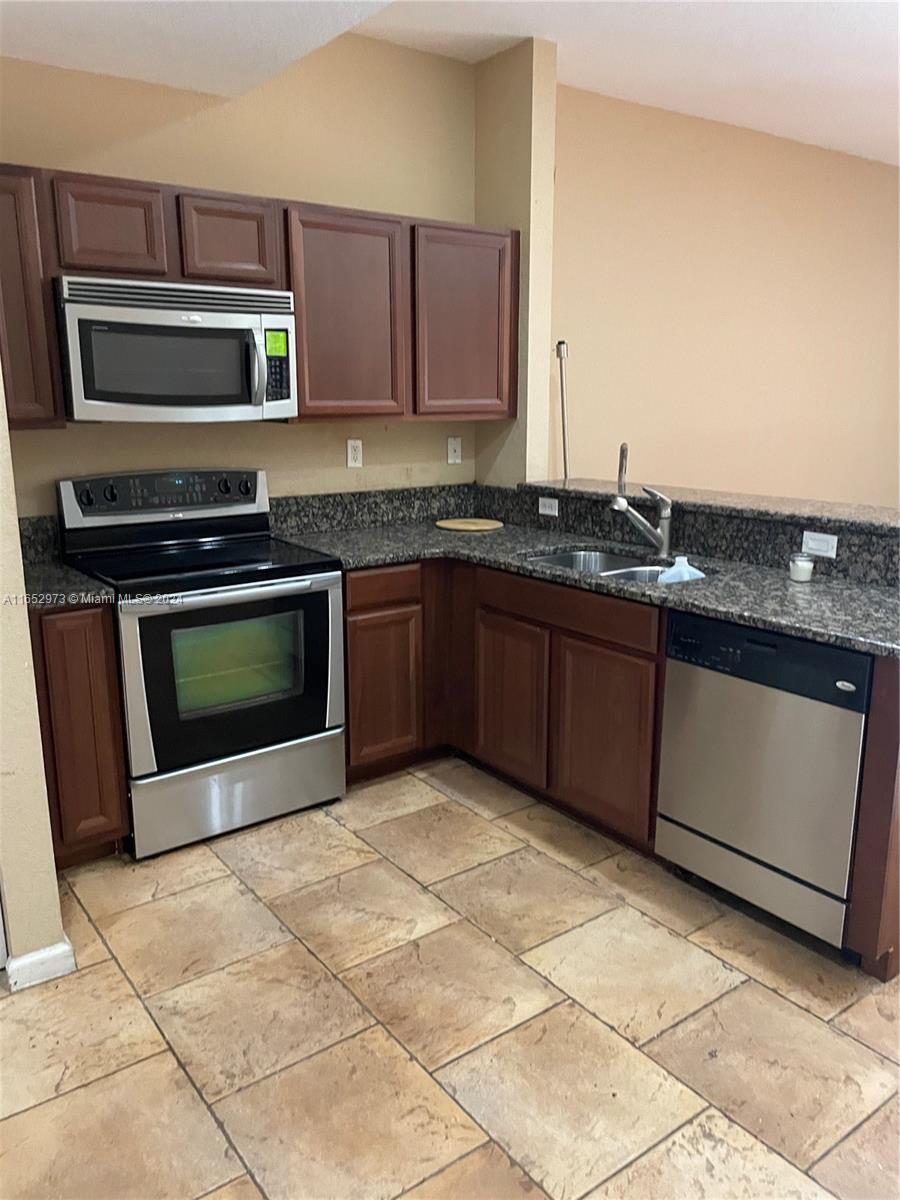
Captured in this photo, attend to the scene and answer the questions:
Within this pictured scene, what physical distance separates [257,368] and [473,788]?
5.47ft

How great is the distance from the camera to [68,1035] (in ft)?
6.65

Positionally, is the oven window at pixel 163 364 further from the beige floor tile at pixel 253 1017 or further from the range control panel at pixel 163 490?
the beige floor tile at pixel 253 1017

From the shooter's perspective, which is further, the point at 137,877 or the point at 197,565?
the point at 197,565

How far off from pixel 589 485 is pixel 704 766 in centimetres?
148

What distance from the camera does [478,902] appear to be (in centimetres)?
255

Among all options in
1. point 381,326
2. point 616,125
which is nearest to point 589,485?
point 381,326

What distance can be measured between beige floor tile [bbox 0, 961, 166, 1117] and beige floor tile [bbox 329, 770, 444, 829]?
984mm

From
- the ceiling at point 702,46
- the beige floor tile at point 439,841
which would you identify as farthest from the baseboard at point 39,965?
the ceiling at point 702,46

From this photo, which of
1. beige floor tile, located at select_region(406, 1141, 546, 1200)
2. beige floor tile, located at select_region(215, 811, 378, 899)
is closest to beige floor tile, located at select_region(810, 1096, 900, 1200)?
beige floor tile, located at select_region(406, 1141, 546, 1200)

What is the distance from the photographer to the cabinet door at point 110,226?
2.57 m

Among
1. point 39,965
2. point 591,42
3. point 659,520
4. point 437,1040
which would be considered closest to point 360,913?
point 437,1040

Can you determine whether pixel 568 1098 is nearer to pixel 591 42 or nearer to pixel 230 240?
pixel 230 240

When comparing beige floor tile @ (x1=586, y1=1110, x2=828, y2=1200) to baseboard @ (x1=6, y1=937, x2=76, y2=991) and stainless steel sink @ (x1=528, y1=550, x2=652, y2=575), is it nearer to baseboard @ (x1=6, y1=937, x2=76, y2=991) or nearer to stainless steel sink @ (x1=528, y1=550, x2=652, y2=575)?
baseboard @ (x1=6, y1=937, x2=76, y2=991)

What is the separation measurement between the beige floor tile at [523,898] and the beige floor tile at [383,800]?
18.3 inches
